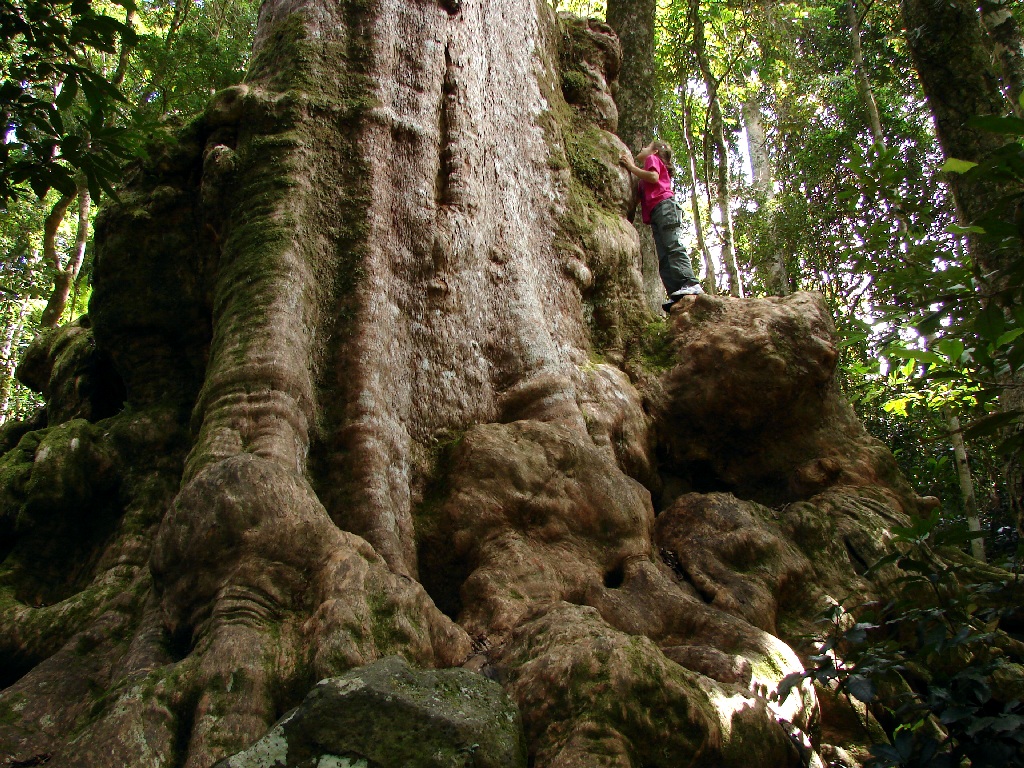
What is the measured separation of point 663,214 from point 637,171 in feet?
1.57

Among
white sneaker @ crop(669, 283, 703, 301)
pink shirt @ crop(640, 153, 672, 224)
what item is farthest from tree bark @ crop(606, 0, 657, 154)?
white sneaker @ crop(669, 283, 703, 301)

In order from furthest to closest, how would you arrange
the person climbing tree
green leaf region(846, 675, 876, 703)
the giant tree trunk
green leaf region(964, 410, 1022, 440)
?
the person climbing tree → the giant tree trunk → green leaf region(846, 675, 876, 703) → green leaf region(964, 410, 1022, 440)

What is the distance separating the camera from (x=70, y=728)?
2736 millimetres

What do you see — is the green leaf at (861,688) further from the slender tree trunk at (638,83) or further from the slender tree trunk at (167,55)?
the slender tree trunk at (167,55)

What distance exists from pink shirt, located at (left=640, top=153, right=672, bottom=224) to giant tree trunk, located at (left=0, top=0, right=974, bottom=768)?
2.62 ft

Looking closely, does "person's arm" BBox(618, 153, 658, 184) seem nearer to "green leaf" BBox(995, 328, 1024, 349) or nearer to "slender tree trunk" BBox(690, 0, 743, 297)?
"slender tree trunk" BBox(690, 0, 743, 297)

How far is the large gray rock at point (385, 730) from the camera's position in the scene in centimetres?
195

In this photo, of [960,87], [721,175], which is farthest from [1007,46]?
[721,175]

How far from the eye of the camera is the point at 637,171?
20.4 ft

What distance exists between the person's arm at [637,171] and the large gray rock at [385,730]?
478 cm

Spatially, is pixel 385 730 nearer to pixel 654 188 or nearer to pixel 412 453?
pixel 412 453

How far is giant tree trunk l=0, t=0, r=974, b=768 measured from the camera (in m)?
2.48

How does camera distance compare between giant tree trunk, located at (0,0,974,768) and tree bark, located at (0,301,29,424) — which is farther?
tree bark, located at (0,301,29,424)

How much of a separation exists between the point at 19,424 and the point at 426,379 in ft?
12.0
